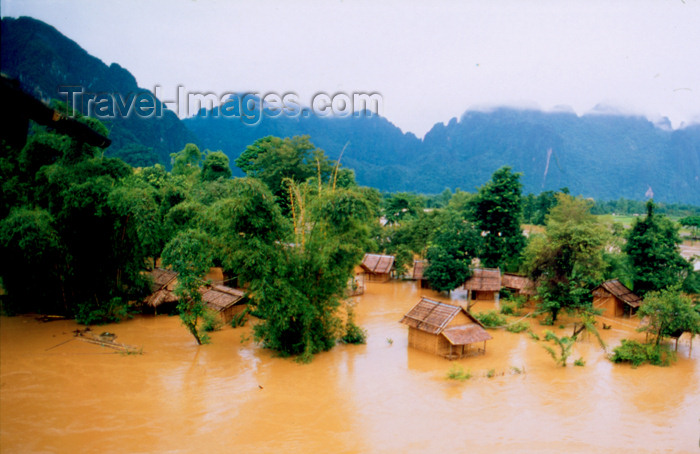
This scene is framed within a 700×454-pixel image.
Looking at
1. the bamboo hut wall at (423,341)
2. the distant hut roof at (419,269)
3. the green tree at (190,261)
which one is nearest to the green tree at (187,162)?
the distant hut roof at (419,269)

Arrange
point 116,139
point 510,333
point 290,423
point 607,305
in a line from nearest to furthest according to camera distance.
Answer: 1. point 290,423
2. point 510,333
3. point 607,305
4. point 116,139

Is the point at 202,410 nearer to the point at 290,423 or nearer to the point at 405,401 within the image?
the point at 290,423

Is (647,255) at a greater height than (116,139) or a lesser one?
lesser

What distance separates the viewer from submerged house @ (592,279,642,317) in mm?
16109

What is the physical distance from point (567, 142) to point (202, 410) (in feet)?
293

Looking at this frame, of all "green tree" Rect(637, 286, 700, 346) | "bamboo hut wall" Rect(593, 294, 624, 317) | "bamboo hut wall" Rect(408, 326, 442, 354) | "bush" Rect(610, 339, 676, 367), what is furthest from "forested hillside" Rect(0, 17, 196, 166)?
"green tree" Rect(637, 286, 700, 346)

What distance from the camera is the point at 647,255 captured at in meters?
15.6

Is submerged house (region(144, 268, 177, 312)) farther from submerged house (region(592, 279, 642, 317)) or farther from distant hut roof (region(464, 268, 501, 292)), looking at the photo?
submerged house (region(592, 279, 642, 317))

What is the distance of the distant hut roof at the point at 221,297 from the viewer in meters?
14.0

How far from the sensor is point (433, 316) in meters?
12.3

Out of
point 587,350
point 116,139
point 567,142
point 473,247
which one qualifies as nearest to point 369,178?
point 567,142

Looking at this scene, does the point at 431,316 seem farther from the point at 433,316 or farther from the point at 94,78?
the point at 94,78

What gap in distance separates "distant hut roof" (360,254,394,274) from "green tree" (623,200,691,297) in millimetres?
10600

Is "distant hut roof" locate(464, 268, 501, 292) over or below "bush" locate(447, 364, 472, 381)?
over
